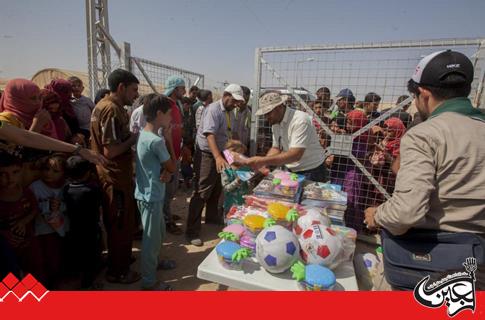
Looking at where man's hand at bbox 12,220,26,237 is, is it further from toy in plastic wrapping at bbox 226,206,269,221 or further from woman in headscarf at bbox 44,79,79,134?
toy in plastic wrapping at bbox 226,206,269,221

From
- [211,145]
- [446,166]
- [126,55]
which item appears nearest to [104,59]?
[126,55]

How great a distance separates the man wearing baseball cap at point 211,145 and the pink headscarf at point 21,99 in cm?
183

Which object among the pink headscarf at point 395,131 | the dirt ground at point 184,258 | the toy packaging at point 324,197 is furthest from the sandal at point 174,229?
the pink headscarf at point 395,131

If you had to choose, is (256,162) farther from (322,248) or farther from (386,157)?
(386,157)

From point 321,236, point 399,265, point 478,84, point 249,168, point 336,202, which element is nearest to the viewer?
point 399,265

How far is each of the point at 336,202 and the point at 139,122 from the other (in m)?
2.67

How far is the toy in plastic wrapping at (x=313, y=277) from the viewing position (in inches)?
51.2

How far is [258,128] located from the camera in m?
3.70

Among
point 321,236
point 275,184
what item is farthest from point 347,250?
point 275,184

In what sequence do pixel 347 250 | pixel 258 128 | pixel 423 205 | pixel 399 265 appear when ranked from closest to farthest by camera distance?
pixel 423 205
pixel 399 265
pixel 347 250
pixel 258 128

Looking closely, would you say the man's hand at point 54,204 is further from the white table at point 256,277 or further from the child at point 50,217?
the white table at point 256,277

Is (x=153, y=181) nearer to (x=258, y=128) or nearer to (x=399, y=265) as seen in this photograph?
(x=258, y=128)

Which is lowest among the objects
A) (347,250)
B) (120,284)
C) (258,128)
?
(120,284)

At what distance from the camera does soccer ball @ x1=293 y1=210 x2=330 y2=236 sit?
1.63m
